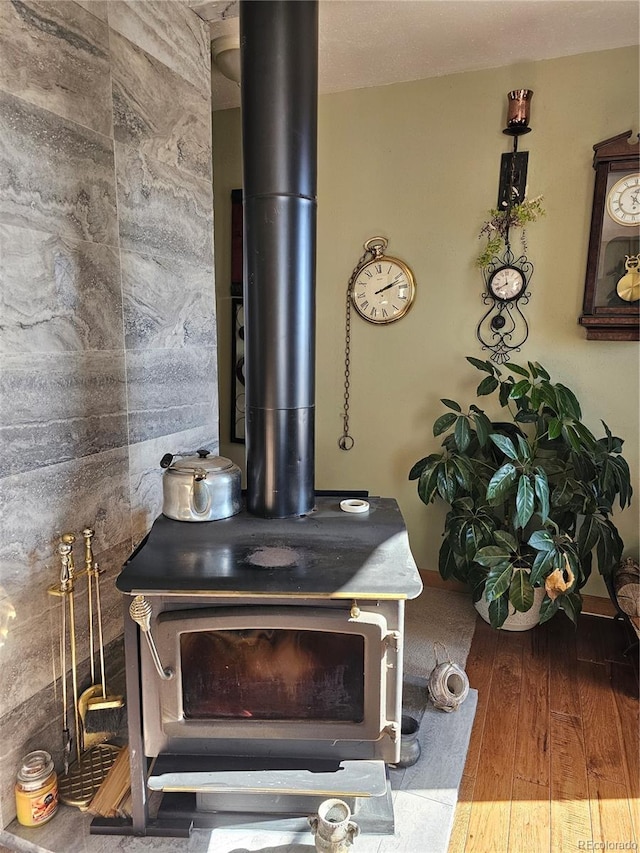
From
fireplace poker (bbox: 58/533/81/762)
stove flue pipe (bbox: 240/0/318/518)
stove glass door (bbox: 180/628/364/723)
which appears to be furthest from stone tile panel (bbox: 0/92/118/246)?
stove glass door (bbox: 180/628/364/723)

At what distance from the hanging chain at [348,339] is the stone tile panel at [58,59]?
1335 millimetres

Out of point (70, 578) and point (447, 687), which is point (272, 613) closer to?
point (70, 578)

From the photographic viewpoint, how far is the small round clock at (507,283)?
2.40m

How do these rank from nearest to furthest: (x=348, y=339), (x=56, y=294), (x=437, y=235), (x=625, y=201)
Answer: (x=56, y=294) < (x=625, y=201) < (x=437, y=235) < (x=348, y=339)

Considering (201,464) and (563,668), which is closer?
(201,464)

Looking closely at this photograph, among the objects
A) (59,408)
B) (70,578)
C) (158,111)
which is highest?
(158,111)

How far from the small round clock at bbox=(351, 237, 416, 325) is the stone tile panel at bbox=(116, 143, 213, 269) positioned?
2.90ft

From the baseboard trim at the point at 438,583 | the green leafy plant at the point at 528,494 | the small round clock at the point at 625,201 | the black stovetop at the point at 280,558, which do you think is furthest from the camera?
the baseboard trim at the point at 438,583

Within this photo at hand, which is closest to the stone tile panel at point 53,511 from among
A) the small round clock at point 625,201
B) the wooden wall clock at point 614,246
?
the wooden wall clock at point 614,246

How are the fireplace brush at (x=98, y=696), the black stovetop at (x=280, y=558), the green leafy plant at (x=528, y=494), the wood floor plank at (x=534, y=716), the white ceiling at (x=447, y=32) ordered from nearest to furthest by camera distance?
the black stovetop at (x=280, y=558) → the fireplace brush at (x=98, y=696) → the wood floor plank at (x=534, y=716) → the white ceiling at (x=447, y=32) → the green leafy plant at (x=528, y=494)

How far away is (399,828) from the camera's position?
1385mm

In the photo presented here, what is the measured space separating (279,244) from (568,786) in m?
1.63

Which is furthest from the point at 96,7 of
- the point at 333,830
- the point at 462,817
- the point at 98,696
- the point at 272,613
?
the point at 462,817

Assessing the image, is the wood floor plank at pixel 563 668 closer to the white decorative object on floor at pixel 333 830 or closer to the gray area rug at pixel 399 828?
the gray area rug at pixel 399 828
